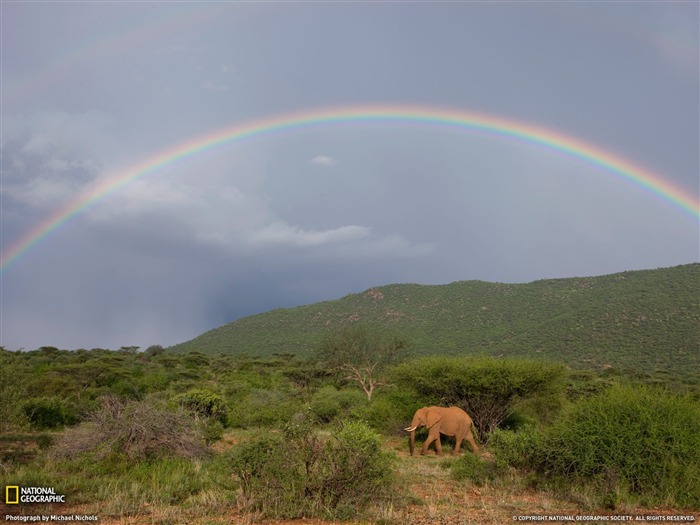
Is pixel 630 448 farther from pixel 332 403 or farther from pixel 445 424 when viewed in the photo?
pixel 332 403

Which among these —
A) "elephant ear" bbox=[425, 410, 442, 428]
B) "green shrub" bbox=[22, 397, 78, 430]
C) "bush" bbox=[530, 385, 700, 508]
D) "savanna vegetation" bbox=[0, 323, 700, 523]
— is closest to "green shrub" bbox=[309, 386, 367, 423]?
"elephant ear" bbox=[425, 410, 442, 428]

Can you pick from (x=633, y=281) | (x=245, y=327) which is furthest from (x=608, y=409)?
(x=245, y=327)

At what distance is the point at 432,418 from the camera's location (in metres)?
19.4

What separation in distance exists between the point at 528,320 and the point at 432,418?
62.1 m

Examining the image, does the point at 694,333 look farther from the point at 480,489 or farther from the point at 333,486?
the point at 333,486

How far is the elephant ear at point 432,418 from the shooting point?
19.3m

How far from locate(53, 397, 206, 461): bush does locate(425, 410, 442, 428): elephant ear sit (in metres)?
8.65

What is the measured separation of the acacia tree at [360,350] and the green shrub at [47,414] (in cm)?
2402

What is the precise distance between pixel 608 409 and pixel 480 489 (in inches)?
136

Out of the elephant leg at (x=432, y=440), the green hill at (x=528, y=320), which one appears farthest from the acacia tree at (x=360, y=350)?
the elephant leg at (x=432, y=440)

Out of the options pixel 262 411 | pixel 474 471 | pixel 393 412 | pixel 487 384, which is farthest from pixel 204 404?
pixel 474 471

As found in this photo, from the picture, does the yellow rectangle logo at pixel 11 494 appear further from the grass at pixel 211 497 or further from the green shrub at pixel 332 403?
the green shrub at pixel 332 403

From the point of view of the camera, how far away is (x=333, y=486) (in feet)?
31.0

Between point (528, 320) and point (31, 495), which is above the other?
point (528, 320)
